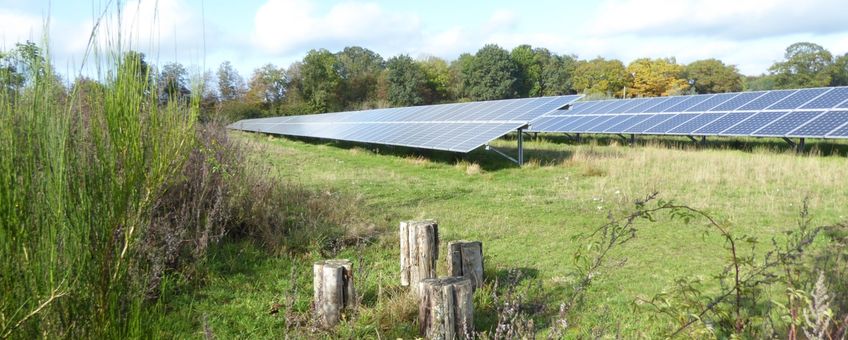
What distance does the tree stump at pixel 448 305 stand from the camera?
3.69 m

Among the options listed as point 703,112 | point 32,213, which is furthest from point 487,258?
point 703,112

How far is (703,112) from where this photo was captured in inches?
712

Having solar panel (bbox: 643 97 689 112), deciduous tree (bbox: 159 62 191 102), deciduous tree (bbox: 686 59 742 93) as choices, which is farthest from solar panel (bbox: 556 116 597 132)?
deciduous tree (bbox: 686 59 742 93)

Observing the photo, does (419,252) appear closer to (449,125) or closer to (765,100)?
(449,125)

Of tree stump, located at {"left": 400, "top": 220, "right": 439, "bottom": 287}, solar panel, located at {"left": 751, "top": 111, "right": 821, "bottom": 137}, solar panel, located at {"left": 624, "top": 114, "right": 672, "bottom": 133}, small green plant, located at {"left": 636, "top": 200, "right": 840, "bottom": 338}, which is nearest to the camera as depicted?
small green plant, located at {"left": 636, "top": 200, "right": 840, "bottom": 338}

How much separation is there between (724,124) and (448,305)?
1468 centimetres

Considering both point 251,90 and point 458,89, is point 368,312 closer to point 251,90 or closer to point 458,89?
point 251,90

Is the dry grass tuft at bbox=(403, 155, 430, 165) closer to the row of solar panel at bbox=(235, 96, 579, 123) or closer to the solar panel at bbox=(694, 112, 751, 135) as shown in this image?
the row of solar panel at bbox=(235, 96, 579, 123)

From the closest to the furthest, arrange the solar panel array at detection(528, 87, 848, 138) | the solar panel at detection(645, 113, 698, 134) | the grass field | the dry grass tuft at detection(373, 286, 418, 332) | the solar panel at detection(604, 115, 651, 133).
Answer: the dry grass tuft at detection(373, 286, 418, 332) < the grass field < the solar panel array at detection(528, 87, 848, 138) < the solar panel at detection(645, 113, 698, 134) < the solar panel at detection(604, 115, 651, 133)

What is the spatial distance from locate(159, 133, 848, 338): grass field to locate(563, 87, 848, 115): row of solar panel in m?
1.62

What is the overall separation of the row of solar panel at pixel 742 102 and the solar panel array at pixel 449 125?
5.73m

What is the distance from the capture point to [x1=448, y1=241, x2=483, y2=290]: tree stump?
15.5 feet

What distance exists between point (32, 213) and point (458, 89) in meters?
61.0

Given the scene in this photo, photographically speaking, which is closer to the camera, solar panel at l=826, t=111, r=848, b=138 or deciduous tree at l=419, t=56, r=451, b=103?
solar panel at l=826, t=111, r=848, b=138
